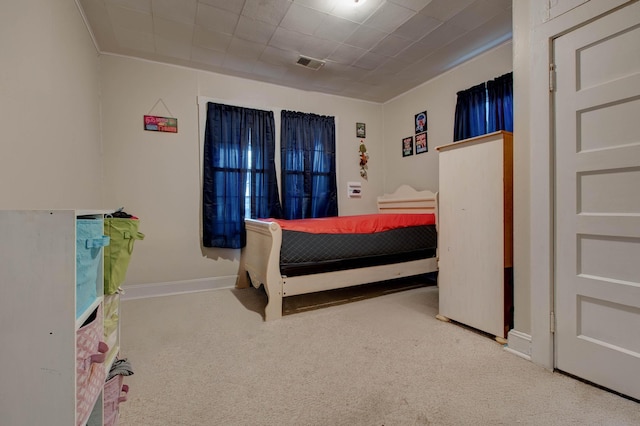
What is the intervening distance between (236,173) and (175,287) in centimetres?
142

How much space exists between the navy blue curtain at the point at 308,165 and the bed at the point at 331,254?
891 mm

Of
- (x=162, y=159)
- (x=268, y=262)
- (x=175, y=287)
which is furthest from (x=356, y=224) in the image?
(x=162, y=159)

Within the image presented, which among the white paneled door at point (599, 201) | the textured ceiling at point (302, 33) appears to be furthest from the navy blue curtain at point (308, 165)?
the white paneled door at point (599, 201)

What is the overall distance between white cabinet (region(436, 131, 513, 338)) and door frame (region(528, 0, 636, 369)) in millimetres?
225

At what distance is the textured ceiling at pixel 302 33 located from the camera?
7.06ft

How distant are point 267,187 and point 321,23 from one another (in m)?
1.79

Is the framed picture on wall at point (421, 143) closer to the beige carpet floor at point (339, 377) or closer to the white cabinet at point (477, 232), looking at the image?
the white cabinet at point (477, 232)

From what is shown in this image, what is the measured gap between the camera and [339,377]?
1.44 m

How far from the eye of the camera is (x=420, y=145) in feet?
12.0

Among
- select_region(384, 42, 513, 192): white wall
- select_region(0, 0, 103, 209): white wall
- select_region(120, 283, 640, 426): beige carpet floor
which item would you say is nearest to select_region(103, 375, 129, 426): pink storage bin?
select_region(120, 283, 640, 426): beige carpet floor

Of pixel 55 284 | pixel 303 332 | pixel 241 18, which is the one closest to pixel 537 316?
pixel 303 332

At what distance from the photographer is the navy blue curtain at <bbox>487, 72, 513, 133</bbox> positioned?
2658mm

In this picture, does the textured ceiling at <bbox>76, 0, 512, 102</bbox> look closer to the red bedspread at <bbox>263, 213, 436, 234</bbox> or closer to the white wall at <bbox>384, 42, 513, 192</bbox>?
the white wall at <bbox>384, 42, 513, 192</bbox>

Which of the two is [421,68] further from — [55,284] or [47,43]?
[55,284]
